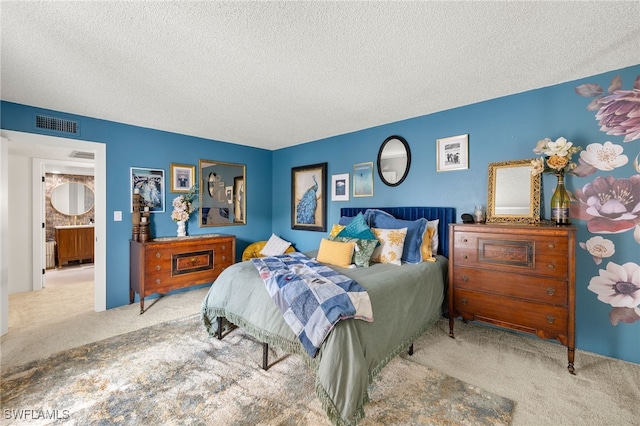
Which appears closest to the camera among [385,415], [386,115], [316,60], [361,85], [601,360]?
[385,415]

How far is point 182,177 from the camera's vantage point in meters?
4.09

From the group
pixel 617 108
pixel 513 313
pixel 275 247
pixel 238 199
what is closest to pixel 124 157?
pixel 238 199

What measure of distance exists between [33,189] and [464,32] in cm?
599

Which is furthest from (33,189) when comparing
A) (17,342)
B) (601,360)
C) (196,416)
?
(601,360)

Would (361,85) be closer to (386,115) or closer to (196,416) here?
(386,115)

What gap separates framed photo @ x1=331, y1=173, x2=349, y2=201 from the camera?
163 inches

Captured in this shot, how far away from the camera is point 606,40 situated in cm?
182

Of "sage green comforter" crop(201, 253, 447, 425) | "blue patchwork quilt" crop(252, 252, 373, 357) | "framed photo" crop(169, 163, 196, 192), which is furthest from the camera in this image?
"framed photo" crop(169, 163, 196, 192)

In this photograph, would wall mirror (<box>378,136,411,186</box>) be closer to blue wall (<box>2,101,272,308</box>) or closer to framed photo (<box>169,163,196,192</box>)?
blue wall (<box>2,101,272,308</box>)

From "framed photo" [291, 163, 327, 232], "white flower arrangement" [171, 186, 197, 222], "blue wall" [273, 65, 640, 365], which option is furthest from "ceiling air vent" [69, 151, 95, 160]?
"blue wall" [273, 65, 640, 365]

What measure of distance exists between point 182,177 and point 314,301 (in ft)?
10.9

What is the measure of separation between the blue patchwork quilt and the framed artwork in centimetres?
276

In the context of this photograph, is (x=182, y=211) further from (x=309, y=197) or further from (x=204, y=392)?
(x=204, y=392)

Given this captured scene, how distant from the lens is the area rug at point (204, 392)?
5.29ft
